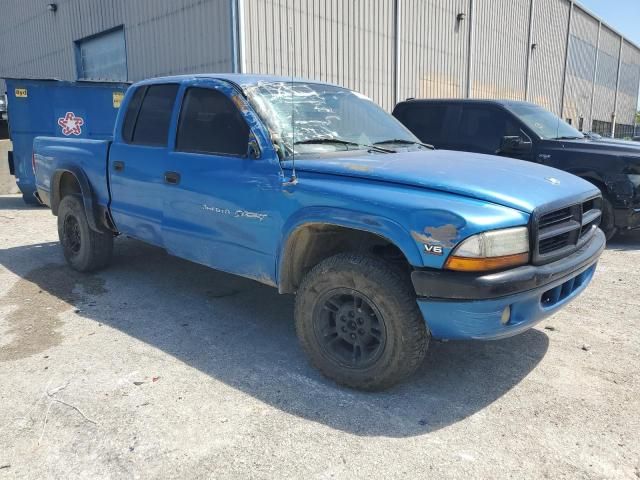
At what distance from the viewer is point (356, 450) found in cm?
252

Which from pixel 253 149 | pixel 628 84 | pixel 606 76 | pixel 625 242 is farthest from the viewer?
pixel 628 84

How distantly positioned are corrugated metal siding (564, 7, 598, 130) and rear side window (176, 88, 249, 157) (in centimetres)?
2774

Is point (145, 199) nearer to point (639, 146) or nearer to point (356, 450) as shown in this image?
point (356, 450)

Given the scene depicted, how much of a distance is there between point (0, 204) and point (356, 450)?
34.4 feet

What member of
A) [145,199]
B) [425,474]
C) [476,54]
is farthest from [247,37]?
[476,54]

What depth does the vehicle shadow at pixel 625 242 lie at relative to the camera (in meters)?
6.73

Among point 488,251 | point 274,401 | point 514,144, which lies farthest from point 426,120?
point 274,401

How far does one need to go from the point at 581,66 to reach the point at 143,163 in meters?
31.0

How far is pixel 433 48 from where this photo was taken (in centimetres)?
1566

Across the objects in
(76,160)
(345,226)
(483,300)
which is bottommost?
(483,300)

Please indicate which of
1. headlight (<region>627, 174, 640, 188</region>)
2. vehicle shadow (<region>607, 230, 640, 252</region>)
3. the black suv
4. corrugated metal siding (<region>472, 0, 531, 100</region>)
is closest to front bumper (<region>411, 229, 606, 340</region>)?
the black suv

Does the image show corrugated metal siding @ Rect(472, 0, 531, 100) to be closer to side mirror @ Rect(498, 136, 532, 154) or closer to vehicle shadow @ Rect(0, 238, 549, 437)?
side mirror @ Rect(498, 136, 532, 154)

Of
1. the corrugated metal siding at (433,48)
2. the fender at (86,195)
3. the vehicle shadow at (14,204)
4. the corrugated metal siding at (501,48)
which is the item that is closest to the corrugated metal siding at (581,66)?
the corrugated metal siding at (501,48)

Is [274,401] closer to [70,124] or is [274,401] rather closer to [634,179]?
[634,179]
